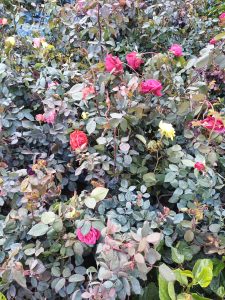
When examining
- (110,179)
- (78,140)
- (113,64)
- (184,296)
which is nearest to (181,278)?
(184,296)

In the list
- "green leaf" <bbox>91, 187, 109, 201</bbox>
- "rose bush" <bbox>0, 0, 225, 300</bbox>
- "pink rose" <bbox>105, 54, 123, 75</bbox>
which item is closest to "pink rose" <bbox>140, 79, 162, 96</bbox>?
"rose bush" <bbox>0, 0, 225, 300</bbox>

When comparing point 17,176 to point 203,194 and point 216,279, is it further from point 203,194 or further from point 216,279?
point 216,279

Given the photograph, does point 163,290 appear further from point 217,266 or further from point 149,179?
point 149,179

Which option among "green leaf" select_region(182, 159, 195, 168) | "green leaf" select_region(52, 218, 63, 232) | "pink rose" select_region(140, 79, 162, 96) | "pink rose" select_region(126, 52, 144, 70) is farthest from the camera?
"pink rose" select_region(126, 52, 144, 70)

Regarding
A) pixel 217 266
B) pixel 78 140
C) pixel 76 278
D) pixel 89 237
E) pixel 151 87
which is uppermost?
pixel 151 87

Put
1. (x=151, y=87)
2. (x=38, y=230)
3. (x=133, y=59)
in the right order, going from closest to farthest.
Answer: (x=38, y=230), (x=151, y=87), (x=133, y=59)

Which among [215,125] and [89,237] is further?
[215,125]

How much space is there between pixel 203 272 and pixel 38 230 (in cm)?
48

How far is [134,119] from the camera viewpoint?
136cm

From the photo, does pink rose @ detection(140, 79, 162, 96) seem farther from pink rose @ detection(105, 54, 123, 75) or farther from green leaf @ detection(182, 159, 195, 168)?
green leaf @ detection(182, 159, 195, 168)

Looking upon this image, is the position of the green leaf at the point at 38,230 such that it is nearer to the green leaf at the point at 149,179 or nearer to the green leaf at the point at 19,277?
the green leaf at the point at 19,277

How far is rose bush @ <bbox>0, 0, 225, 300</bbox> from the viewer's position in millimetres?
1110

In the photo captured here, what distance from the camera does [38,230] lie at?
112 centimetres

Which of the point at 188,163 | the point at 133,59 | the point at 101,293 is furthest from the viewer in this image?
the point at 133,59
